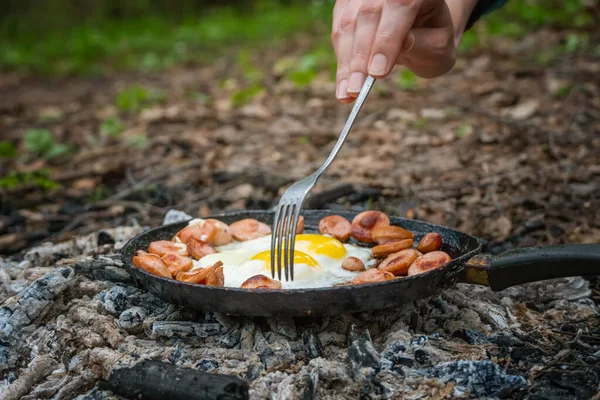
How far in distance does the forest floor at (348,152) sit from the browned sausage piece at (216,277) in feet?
5.62

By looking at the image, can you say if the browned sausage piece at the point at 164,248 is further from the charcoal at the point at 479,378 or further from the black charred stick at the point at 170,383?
the charcoal at the point at 479,378

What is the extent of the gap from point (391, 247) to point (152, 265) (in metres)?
0.95

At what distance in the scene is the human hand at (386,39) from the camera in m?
2.00

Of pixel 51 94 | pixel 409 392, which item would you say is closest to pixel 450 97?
pixel 409 392

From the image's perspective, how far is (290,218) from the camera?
2225 mm

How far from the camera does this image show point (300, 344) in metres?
2.13

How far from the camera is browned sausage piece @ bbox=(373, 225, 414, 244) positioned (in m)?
2.55

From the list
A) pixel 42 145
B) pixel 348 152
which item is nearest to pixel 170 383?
pixel 348 152

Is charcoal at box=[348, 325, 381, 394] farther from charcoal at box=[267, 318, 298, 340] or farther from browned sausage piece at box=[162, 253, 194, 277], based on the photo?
browned sausage piece at box=[162, 253, 194, 277]

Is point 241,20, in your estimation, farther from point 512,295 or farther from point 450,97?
point 512,295

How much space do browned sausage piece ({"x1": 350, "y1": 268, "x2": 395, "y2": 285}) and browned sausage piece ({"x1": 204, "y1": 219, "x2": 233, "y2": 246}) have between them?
29.4 inches

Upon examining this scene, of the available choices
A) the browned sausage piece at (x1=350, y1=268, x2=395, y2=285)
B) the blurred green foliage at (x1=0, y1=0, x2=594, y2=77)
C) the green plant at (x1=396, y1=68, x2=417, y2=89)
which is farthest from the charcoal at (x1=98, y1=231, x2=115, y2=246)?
the green plant at (x1=396, y1=68, x2=417, y2=89)

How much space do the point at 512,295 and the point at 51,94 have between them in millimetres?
7849

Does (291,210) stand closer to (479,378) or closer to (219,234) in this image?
(219,234)
